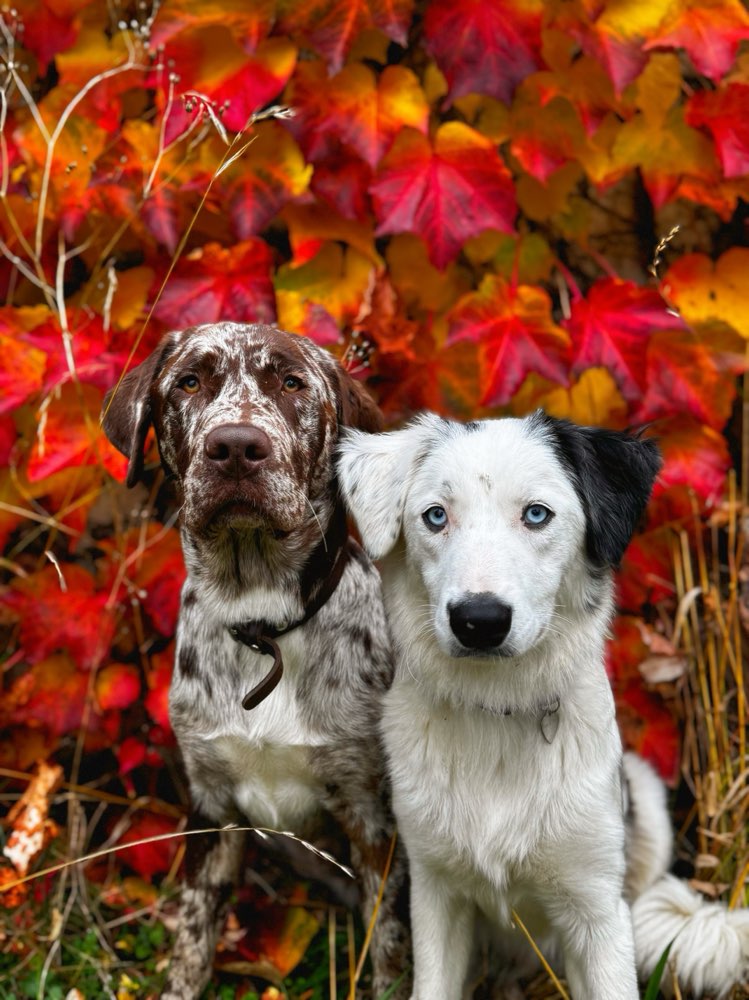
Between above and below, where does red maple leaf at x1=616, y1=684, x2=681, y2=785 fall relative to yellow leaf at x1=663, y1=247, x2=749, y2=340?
below

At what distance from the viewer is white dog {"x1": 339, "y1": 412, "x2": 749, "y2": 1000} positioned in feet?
8.73

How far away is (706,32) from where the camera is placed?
140 inches

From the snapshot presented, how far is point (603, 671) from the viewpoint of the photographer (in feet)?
9.61

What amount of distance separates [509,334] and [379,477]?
1013 mm

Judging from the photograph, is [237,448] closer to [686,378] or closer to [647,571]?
[686,378]

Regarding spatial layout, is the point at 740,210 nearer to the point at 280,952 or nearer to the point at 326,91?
the point at 326,91

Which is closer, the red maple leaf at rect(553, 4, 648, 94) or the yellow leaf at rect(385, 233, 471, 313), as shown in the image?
the red maple leaf at rect(553, 4, 648, 94)

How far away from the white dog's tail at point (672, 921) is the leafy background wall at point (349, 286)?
242mm

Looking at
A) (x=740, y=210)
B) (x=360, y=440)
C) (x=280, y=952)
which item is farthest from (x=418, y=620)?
(x=740, y=210)

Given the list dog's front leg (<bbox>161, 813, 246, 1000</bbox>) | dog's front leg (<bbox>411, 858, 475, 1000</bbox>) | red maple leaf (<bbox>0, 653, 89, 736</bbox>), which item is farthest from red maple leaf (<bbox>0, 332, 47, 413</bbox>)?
dog's front leg (<bbox>411, 858, 475, 1000</bbox>)

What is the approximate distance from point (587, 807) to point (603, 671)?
1.20 ft

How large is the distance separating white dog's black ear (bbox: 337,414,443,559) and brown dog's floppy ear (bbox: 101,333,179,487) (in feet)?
1.95

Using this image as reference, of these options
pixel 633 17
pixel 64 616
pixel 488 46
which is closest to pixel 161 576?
pixel 64 616

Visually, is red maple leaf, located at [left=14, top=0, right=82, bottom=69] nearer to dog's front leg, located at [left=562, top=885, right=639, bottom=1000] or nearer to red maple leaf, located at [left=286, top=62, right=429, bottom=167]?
red maple leaf, located at [left=286, top=62, right=429, bottom=167]
